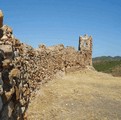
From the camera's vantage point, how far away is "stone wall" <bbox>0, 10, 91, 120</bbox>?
5.12 m

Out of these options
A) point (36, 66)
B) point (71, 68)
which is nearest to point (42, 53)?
point (36, 66)

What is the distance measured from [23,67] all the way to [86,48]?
19.0m

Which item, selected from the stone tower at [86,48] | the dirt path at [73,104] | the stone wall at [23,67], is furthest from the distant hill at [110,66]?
the dirt path at [73,104]

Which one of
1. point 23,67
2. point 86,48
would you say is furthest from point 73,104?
point 86,48

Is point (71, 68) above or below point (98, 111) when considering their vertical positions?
above

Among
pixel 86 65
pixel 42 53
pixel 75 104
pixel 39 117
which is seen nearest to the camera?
pixel 39 117

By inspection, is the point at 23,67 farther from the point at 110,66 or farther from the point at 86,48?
the point at 110,66

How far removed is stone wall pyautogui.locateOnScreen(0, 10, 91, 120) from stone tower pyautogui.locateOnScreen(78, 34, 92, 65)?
0.31 feet

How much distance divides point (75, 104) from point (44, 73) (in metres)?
3.22

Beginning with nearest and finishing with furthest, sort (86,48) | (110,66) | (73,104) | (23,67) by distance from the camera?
(23,67)
(73,104)
(86,48)
(110,66)

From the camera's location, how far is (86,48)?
27250 millimetres

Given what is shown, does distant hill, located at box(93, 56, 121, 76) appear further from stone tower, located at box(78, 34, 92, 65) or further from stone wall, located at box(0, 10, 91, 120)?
stone wall, located at box(0, 10, 91, 120)

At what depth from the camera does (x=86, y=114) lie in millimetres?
10586

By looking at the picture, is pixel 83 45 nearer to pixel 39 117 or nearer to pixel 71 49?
pixel 71 49
